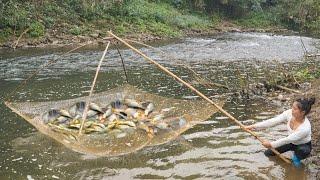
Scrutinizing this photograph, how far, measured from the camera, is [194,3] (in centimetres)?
3325

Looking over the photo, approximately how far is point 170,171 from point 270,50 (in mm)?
14695

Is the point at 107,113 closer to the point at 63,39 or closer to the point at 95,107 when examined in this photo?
the point at 95,107

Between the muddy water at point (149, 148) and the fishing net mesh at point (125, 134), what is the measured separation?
1.08ft

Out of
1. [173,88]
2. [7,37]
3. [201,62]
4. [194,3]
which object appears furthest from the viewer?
Result: [194,3]

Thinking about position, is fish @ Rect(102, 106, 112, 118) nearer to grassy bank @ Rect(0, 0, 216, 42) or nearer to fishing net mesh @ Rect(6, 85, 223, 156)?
fishing net mesh @ Rect(6, 85, 223, 156)

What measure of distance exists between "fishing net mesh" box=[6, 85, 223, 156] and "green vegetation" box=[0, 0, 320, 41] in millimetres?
11856

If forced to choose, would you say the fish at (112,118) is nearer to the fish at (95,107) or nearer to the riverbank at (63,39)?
the fish at (95,107)

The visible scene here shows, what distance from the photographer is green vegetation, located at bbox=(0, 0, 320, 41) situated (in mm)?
20562

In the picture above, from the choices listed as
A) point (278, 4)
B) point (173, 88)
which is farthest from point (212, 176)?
point (278, 4)

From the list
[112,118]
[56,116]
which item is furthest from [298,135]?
[56,116]

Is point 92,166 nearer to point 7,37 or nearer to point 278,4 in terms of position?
point 7,37

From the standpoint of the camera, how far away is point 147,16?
26484 millimetres

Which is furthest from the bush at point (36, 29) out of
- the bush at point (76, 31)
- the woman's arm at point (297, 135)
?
the woman's arm at point (297, 135)

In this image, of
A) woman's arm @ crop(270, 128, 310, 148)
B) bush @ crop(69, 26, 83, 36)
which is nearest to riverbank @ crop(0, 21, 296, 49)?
bush @ crop(69, 26, 83, 36)
